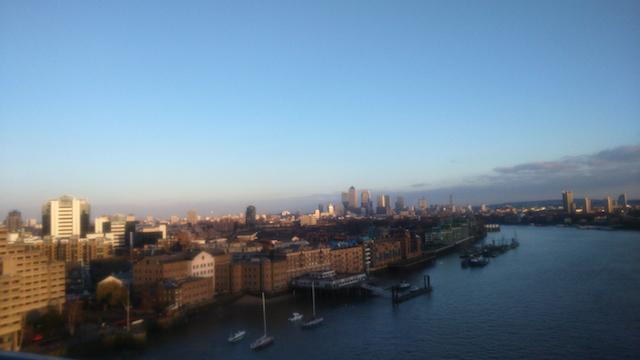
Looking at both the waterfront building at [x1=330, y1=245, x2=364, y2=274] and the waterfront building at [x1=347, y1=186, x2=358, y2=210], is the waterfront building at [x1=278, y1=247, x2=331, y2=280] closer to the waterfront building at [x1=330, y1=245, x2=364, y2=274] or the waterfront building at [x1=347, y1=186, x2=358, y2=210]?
the waterfront building at [x1=330, y1=245, x2=364, y2=274]

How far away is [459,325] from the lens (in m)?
4.91

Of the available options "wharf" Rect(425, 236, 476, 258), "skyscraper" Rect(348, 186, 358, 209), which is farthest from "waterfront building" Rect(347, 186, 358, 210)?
"wharf" Rect(425, 236, 476, 258)

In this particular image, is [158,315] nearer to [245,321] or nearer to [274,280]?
[245,321]

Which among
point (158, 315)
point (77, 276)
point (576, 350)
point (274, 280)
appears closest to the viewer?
point (576, 350)

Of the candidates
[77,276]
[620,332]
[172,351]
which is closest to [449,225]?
[77,276]

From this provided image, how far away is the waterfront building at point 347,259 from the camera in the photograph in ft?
30.1

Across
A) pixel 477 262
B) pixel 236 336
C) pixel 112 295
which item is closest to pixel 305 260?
pixel 112 295

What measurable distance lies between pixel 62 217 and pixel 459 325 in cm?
1191

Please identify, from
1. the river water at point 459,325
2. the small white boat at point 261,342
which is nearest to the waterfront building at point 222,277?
the river water at point 459,325

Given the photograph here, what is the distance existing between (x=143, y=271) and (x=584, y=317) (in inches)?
199

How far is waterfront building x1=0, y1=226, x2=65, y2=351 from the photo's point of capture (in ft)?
14.8

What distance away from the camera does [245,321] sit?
5449 mm

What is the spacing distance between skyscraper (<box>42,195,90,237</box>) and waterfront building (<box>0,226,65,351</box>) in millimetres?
8744

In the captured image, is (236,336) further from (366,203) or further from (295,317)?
(366,203)
